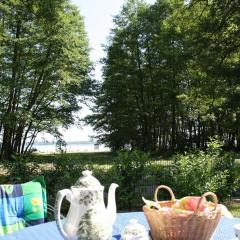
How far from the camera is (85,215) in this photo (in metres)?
1.65

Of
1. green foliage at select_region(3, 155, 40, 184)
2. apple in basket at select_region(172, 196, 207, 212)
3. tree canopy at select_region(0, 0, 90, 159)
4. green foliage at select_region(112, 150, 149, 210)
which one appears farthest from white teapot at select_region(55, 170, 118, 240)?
tree canopy at select_region(0, 0, 90, 159)

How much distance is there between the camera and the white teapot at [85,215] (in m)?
1.64

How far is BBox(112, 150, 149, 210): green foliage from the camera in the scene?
277 inches

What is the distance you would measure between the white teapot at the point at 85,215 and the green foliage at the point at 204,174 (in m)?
5.28

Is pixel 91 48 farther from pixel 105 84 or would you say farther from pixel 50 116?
pixel 50 116

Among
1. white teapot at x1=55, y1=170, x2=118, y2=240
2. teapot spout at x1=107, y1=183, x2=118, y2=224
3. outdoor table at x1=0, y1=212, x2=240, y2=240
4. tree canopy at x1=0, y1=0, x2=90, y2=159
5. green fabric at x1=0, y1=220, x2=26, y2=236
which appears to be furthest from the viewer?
tree canopy at x1=0, y1=0, x2=90, y2=159

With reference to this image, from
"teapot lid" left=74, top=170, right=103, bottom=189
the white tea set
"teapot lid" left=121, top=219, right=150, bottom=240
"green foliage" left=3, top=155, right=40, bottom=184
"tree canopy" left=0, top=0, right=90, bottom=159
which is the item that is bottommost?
"teapot lid" left=121, top=219, right=150, bottom=240

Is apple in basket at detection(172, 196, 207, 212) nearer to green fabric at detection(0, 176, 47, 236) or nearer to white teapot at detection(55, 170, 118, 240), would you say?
white teapot at detection(55, 170, 118, 240)

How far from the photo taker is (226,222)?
2.48 m

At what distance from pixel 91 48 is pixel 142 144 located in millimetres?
8952

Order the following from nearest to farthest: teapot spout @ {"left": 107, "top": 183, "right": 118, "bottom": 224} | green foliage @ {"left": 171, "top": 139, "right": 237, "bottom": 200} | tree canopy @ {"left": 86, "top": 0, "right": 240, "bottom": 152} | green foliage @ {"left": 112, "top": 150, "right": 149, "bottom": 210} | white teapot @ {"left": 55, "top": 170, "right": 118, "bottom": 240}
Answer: white teapot @ {"left": 55, "top": 170, "right": 118, "bottom": 240}, teapot spout @ {"left": 107, "top": 183, "right": 118, "bottom": 224}, green foliage @ {"left": 171, "top": 139, "right": 237, "bottom": 200}, green foliage @ {"left": 112, "top": 150, "right": 149, "bottom": 210}, tree canopy @ {"left": 86, "top": 0, "right": 240, "bottom": 152}

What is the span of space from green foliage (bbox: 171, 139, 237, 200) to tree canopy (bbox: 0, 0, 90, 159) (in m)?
12.5

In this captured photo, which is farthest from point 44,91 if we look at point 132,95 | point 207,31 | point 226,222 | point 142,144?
point 226,222

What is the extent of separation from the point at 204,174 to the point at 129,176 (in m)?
Result: 1.23
